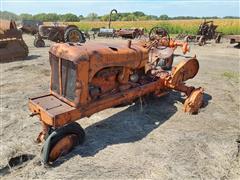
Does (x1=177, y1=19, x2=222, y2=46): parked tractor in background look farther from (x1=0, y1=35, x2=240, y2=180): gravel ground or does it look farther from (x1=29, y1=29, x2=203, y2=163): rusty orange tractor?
(x1=29, y1=29, x2=203, y2=163): rusty orange tractor

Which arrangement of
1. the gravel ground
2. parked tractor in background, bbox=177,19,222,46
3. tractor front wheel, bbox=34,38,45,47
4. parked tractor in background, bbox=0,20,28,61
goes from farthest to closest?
1. parked tractor in background, bbox=177,19,222,46
2. tractor front wheel, bbox=34,38,45,47
3. parked tractor in background, bbox=0,20,28,61
4. the gravel ground

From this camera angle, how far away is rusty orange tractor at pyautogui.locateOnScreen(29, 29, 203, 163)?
14.6 ft

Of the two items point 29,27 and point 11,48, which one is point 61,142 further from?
point 29,27

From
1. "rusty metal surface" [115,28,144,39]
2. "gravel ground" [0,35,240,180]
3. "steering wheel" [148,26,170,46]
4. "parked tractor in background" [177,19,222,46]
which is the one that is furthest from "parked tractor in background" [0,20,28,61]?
"parked tractor in background" [177,19,222,46]

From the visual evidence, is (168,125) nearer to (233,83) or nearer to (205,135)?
(205,135)

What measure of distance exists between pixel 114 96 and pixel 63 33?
13681 mm

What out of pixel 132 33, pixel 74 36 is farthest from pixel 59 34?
pixel 132 33

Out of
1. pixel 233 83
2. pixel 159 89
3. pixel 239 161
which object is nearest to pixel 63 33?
pixel 233 83

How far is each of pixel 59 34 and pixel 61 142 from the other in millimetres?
14367

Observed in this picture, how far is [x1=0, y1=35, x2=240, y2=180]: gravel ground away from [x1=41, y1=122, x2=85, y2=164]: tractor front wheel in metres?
0.12

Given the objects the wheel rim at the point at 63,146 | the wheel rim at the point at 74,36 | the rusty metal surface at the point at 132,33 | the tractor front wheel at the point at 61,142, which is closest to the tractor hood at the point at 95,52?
the tractor front wheel at the point at 61,142

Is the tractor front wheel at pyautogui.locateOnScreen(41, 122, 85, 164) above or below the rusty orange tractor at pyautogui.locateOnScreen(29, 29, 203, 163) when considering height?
below

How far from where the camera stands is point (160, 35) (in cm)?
945

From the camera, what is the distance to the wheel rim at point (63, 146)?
14.5 feet
